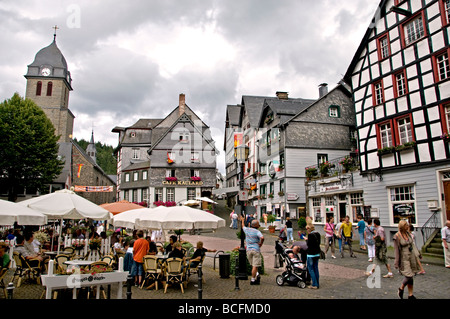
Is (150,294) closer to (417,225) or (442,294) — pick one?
(442,294)

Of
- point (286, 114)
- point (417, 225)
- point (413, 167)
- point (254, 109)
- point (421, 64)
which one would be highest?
point (254, 109)

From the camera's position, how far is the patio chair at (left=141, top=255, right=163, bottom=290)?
32.0 ft

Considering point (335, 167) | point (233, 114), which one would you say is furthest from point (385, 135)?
point (233, 114)

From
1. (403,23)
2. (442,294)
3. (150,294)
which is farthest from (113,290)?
(403,23)

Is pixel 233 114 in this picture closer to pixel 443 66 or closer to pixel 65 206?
pixel 443 66

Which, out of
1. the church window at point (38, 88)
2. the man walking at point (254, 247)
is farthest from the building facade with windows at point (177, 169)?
the man walking at point (254, 247)

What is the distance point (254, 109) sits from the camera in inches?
1778

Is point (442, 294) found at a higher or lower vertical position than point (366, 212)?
lower

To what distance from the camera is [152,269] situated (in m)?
9.77

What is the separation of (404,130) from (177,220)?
14.6 metres

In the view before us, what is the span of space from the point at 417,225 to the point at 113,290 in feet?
49.7

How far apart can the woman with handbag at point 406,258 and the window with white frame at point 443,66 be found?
476 inches

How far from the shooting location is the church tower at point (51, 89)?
2539 inches

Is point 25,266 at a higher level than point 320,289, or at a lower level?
higher
